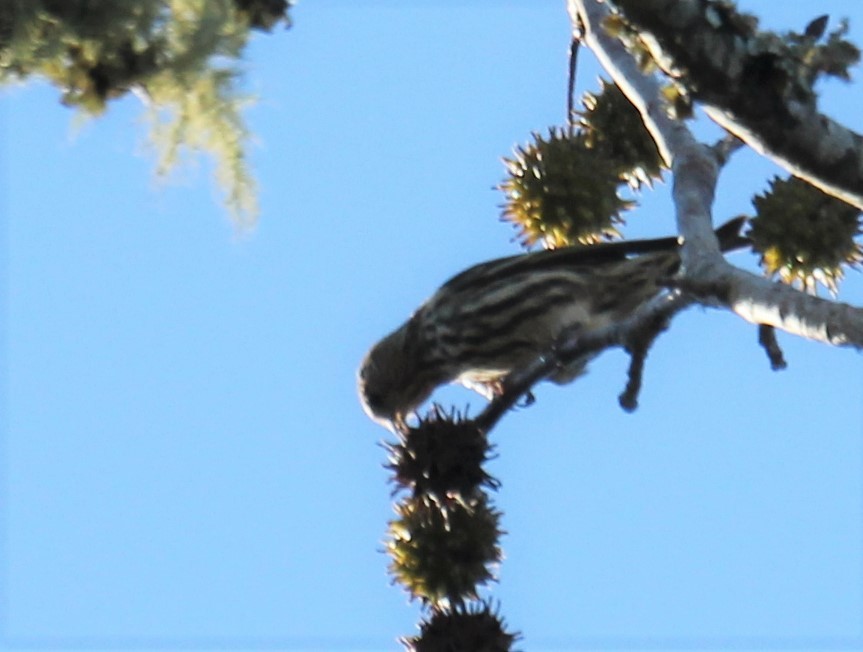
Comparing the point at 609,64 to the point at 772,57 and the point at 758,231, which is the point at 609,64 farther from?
the point at 772,57

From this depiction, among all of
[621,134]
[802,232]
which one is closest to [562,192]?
[621,134]

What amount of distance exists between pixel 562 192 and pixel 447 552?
1438 millimetres

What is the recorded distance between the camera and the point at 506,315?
6113 millimetres

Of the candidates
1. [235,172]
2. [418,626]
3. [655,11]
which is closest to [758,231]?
[655,11]

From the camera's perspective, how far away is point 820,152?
3.50m

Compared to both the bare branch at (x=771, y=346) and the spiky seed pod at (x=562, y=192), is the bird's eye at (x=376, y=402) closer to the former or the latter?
the spiky seed pod at (x=562, y=192)

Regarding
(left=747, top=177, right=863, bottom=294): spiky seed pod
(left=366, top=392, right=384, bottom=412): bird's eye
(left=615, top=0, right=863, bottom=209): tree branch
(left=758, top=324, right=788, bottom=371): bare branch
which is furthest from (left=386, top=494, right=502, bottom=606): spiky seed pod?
(left=366, top=392, right=384, bottom=412): bird's eye

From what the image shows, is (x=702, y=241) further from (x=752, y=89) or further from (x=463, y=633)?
(x=463, y=633)

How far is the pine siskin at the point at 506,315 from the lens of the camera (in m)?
5.96

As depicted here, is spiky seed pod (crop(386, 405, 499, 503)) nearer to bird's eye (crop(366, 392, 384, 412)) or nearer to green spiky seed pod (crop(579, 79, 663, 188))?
green spiky seed pod (crop(579, 79, 663, 188))

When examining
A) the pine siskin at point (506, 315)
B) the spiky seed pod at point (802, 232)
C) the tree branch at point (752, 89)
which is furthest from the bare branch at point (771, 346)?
the pine siskin at point (506, 315)

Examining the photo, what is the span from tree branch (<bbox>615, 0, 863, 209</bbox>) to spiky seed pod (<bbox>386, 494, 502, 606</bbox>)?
149cm

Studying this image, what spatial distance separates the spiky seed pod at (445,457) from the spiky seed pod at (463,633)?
0.41 metres

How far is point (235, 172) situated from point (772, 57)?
56.1 inches
